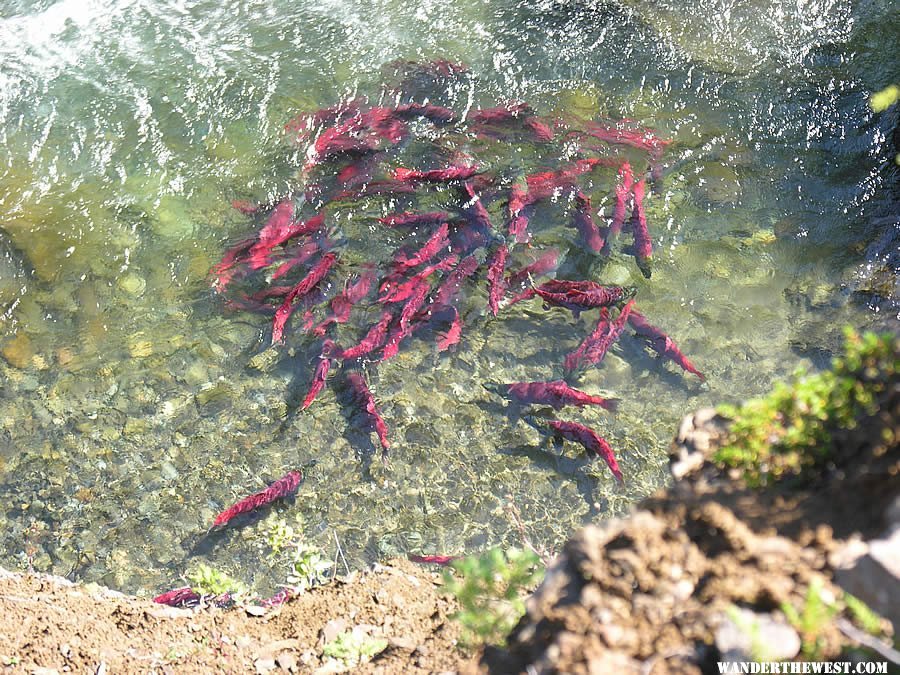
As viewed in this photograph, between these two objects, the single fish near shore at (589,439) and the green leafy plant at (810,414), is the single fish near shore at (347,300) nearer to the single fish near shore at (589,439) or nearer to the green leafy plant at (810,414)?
the single fish near shore at (589,439)

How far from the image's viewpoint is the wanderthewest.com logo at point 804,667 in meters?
1.91

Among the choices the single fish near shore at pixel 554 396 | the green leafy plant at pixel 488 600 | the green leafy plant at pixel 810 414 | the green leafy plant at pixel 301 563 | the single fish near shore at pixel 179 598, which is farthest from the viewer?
the single fish near shore at pixel 554 396

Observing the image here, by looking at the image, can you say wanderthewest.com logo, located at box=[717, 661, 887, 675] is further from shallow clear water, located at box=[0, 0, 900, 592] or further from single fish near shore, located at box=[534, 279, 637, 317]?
single fish near shore, located at box=[534, 279, 637, 317]

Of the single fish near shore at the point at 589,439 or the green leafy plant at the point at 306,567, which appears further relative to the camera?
the single fish near shore at the point at 589,439

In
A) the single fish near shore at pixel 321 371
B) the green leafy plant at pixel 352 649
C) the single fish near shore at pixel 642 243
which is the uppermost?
the single fish near shore at pixel 642 243

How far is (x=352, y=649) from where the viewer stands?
11.6 feet

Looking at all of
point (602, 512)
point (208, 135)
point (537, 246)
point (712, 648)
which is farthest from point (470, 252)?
point (712, 648)

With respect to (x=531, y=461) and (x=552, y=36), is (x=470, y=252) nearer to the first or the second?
(x=531, y=461)

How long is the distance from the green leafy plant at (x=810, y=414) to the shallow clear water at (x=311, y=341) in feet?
8.41

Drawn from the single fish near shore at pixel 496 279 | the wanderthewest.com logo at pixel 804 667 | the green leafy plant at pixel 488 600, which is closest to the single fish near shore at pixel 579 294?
the single fish near shore at pixel 496 279

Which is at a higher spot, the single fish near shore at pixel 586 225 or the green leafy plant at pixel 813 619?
the green leafy plant at pixel 813 619

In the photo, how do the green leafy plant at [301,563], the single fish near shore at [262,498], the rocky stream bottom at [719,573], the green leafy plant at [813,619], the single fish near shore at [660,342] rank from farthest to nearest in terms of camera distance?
the single fish near shore at [660,342], the single fish near shore at [262,498], the green leafy plant at [301,563], the rocky stream bottom at [719,573], the green leafy plant at [813,619]

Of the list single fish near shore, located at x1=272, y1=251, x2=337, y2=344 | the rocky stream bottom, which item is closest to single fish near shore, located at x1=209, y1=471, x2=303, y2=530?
single fish near shore, located at x1=272, y1=251, x2=337, y2=344

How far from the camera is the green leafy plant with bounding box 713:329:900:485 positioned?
7.85 ft
